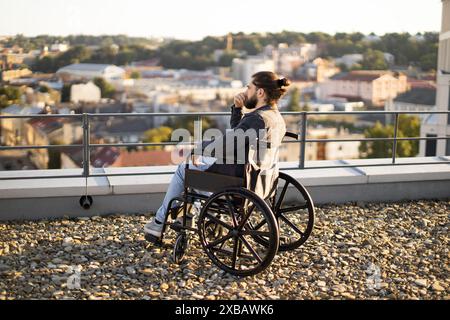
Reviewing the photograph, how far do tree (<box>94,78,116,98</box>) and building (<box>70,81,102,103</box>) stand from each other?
1.90ft

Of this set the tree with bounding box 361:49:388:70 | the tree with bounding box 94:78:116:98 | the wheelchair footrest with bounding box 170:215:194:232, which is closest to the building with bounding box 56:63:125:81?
the tree with bounding box 94:78:116:98

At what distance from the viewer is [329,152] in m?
90.2

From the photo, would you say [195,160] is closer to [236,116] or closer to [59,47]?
[236,116]

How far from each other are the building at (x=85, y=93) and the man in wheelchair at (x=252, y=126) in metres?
65.1

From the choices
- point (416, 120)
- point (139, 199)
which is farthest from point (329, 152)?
point (139, 199)

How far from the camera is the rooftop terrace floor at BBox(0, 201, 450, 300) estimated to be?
13.0ft

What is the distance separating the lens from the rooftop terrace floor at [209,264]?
395 centimetres

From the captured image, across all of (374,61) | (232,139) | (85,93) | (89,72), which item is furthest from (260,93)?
(374,61)

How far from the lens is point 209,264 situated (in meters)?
4.44

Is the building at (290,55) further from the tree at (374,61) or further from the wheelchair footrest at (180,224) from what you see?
the wheelchair footrest at (180,224)

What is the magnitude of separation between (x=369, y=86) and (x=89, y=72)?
38.6m

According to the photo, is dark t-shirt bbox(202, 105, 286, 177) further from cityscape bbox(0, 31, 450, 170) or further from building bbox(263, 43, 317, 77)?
building bbox(263, 43, 317, 77)

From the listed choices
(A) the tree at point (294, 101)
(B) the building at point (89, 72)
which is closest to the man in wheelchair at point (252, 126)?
(B) the building at point (89, 72)
